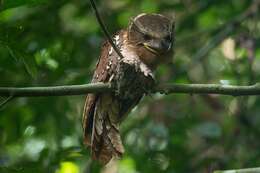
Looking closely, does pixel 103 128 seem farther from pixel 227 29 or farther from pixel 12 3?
pixel 227 29

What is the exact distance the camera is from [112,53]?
3.84 metres

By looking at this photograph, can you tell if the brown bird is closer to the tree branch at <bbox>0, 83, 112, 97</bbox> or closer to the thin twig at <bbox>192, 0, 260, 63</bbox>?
the tree branch at <bbox>0, 83, 112, 97</bbox>

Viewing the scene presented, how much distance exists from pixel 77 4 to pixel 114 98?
1.96 m

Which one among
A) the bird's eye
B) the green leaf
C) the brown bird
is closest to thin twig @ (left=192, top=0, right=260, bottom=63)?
the brown bird

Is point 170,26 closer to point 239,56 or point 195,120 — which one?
point 195,120

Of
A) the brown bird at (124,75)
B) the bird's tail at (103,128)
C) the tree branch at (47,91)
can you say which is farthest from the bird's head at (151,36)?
the tree branch at (47,91)

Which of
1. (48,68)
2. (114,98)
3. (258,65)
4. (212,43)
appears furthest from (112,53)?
(258,65)

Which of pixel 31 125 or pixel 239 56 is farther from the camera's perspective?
pixel 239 56

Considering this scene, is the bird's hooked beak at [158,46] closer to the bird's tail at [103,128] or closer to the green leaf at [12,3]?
the bird's tail at [103,128]

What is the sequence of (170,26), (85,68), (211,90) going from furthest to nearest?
(85,68), (170,26), (211,90)

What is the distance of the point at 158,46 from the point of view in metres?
3.69

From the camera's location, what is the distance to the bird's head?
370 cm

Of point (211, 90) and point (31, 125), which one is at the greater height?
point (211, 90)

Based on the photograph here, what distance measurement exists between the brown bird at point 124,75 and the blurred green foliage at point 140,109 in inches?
26.1
